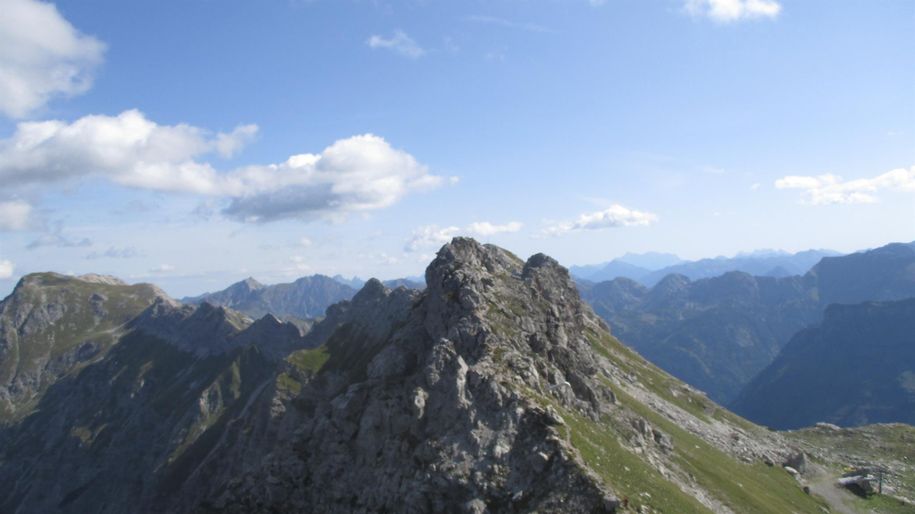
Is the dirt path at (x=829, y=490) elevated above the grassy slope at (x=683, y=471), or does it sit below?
below

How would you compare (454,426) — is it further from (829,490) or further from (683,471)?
(829,490)

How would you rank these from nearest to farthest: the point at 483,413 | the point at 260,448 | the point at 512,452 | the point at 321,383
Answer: the point at 512,452 → the point at 483,413 → the point at 321,383 → the point at 260,448

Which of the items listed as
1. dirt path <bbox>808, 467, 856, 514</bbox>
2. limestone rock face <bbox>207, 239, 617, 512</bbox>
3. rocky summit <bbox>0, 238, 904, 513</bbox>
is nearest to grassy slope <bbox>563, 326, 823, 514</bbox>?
rocky summit <bbox>0, 238, 904, 513</bbox>

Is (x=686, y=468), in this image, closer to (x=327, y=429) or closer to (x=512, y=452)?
(x=512, y=452)

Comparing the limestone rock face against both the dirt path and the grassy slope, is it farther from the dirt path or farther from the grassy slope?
the dirt path

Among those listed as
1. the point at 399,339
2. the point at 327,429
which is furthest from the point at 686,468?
the point at 327,429

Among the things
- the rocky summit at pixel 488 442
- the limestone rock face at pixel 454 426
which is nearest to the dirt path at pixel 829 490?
the rocky summit at pixel 488 442

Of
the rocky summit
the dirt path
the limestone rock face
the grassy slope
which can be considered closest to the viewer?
the limestone rock face

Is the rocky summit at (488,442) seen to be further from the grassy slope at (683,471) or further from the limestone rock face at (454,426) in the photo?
the grassy slope at (683,471)

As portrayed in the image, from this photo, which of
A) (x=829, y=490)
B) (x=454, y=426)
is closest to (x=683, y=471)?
(x=454, y=426)

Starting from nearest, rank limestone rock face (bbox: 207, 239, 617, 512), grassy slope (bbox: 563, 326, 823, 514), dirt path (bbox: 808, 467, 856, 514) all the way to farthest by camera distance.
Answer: limestone rock face (bbox: 207, 239, 617, 512) < grassy slope (bbox: 563, 326, 823, 514) < dirt path (bbox: 808, 467, 856, 514)

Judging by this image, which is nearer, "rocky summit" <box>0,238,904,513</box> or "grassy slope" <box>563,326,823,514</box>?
"rocky summit" <box>0,238,904,513</box>

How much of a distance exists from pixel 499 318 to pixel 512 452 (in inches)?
898

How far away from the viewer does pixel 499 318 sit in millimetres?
69938
